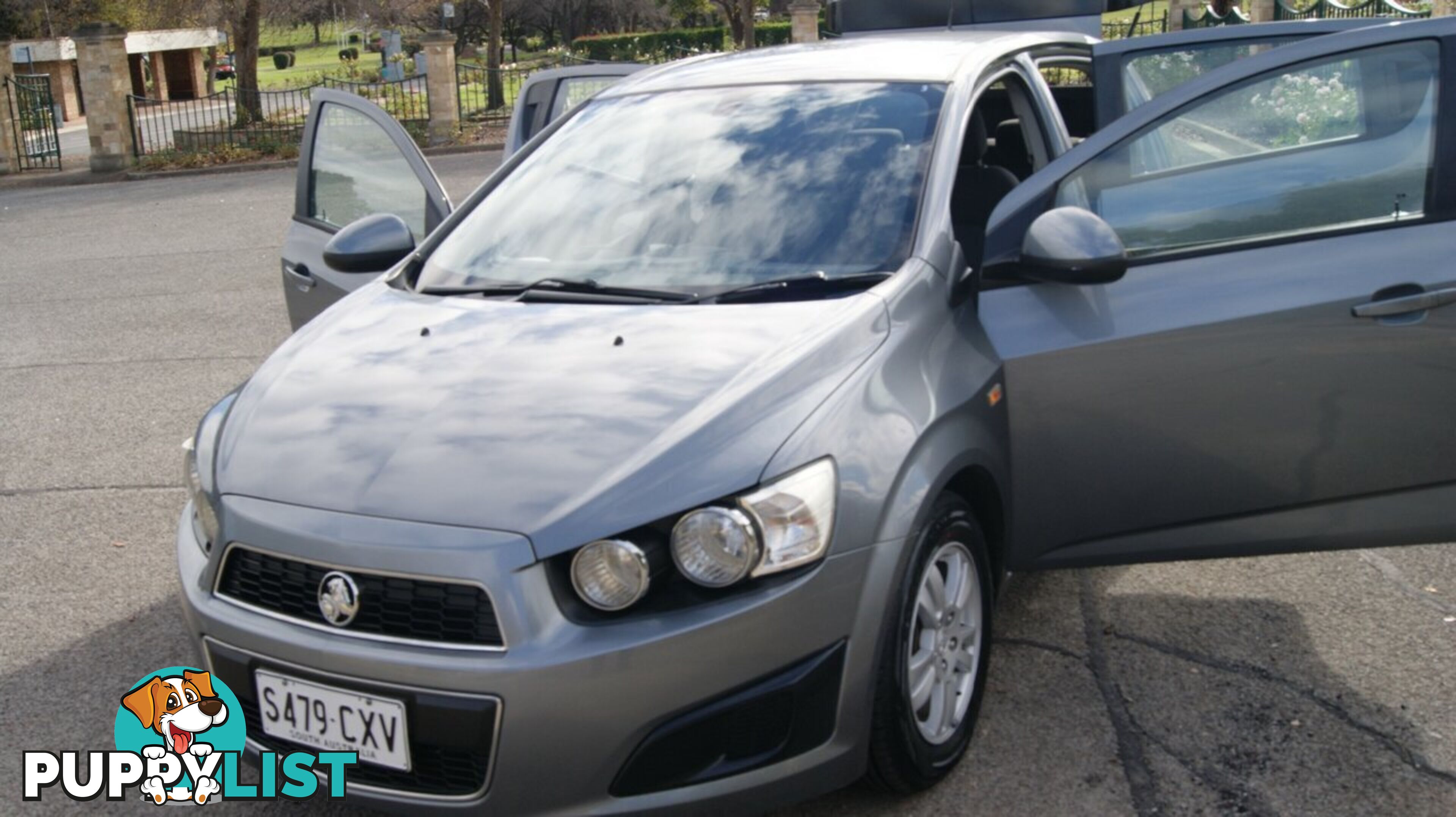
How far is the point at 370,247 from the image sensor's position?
4535 mm

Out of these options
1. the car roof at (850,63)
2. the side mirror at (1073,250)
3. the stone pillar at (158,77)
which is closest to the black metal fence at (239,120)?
the car roof at (850,63)

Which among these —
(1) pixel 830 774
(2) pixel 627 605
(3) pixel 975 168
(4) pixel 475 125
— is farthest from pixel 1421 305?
(4) pixel 475 125

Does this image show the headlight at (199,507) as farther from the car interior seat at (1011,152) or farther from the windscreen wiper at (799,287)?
the car interior seat at (1011,152)

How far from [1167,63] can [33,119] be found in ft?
75.5

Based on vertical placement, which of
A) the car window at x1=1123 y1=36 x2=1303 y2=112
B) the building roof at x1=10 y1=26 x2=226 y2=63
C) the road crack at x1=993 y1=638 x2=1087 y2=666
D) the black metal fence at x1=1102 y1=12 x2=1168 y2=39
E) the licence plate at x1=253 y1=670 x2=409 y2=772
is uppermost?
the building roof at x1=10 y1=26 x2=226 y2=63

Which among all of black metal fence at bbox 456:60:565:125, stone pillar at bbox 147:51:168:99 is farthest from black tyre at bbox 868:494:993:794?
stone pillar at bbox 147:51:168:99

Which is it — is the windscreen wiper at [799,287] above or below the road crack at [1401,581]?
above

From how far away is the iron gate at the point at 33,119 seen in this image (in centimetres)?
2342

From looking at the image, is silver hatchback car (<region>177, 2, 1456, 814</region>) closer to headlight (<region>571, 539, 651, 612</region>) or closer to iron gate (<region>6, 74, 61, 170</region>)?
headlight (<region>571, 539, 651, 612</region>)

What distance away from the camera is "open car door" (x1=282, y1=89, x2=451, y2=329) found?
5.65 m

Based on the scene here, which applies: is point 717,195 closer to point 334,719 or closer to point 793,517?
point 793,517

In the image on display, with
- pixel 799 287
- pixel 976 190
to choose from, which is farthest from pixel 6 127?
pixel 799 287

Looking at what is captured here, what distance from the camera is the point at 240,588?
3090mm

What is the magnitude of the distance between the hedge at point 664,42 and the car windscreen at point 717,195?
42880 millimetres
